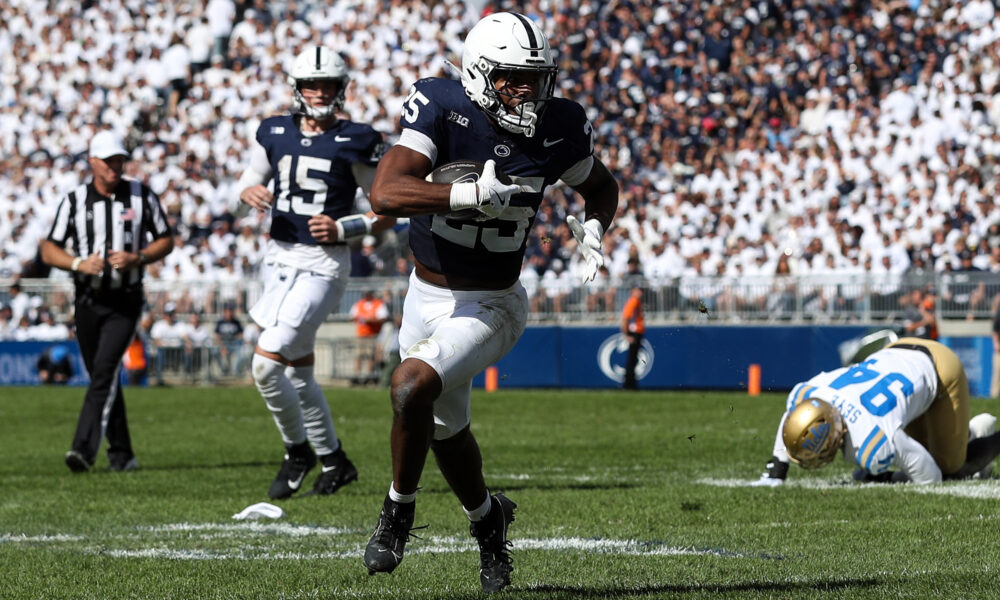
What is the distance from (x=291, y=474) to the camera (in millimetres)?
7598

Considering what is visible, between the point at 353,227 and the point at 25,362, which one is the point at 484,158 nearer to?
the point at 353,227

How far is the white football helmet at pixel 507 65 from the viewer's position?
465cm

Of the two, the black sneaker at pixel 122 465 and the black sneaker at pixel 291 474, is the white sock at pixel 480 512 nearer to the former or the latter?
the black sneaker at pixel 291 474

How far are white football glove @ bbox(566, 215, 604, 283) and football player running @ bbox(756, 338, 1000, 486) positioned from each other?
9.16 ft

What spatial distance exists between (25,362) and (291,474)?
53.2 feet

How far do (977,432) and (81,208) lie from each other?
5.69 meters

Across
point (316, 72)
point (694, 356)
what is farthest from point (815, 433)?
point (694, 356)

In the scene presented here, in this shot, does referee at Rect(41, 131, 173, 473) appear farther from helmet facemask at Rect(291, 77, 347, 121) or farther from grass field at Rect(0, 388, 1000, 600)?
helmet facemask at Rect(291, 77, 347, 121)

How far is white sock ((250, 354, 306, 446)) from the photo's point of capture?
7.50 metres

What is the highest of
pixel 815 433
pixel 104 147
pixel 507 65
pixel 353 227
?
pixel 507 65

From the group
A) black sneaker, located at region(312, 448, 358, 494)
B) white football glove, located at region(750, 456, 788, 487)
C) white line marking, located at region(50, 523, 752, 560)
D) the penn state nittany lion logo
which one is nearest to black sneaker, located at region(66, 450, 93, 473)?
black sneaker, located at region(312, 448, 358, 494)

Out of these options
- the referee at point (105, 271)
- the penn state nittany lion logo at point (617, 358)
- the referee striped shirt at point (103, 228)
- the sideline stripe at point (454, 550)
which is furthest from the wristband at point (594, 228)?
the penn state nittany lion logo at point (617, 358)

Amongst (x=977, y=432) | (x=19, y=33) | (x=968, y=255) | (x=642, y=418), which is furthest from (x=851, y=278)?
(x=19, y=33)

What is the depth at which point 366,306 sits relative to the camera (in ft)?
69.5
